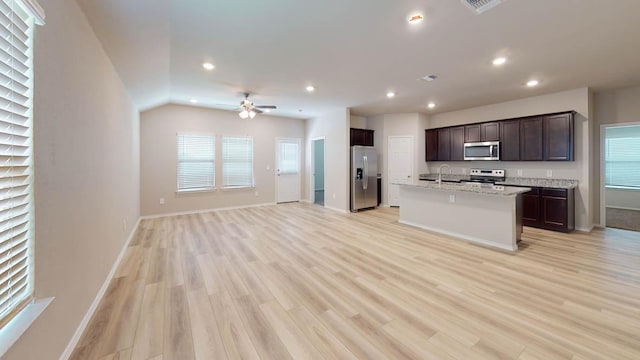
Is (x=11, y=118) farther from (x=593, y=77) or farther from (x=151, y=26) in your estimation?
(x=593, y=77)

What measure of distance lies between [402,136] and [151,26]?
20.3 feet

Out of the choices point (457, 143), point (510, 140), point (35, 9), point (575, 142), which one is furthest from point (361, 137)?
point (35, 9)

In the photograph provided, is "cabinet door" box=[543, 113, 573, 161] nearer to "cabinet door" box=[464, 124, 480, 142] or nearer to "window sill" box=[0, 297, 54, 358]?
"cabinet door" box=[464, 124, 480, 142]

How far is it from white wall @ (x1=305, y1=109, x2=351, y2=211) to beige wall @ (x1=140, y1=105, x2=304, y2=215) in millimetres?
1430

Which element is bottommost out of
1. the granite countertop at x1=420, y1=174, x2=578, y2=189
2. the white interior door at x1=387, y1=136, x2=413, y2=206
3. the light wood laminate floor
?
the light wood laminate floor

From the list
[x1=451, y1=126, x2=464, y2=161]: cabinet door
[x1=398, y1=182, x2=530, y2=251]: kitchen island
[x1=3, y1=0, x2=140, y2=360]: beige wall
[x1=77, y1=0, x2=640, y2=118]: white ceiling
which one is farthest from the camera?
[x1=451, y1=126, x2=464, y2=161]: cabinet door

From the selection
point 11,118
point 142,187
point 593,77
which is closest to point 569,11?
point 593,77

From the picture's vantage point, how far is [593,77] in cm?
410

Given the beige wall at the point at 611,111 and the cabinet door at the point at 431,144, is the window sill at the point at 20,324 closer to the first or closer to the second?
the cabinet door at the point at 431,144

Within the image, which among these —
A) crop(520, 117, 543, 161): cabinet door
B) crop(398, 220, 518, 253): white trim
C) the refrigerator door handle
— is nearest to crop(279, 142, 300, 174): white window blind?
the refrigerator door handle

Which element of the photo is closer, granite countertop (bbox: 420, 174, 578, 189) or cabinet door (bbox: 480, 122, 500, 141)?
granite countertop (bbox: 420, 174, 578, 189)

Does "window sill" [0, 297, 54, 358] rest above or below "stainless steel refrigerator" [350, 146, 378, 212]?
below

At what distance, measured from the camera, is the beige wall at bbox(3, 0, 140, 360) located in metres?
1.40

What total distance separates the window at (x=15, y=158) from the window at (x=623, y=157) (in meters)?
10.5
